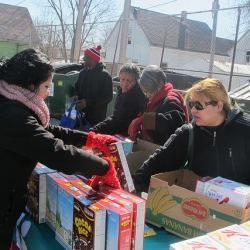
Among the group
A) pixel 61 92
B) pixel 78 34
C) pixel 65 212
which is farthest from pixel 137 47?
pixel 65 212

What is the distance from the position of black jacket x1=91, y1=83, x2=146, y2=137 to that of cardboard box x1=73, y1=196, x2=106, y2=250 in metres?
1.77

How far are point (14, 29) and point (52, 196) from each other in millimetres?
27637

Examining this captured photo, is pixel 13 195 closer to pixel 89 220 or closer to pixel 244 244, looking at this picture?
pixel 89 220

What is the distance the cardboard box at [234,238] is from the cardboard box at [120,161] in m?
0.64

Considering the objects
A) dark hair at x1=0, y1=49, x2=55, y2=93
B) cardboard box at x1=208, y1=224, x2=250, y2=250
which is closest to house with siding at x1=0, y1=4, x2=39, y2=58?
dark hair at x1=0, y1=49, x2=55, y2=93

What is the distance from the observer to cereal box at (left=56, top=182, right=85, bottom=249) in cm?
140

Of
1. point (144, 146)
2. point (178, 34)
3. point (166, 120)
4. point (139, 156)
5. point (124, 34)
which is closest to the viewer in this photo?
point (139, 156)

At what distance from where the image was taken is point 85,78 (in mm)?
4410

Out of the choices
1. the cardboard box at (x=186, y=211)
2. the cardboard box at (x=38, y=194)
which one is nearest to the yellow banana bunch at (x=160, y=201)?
the cardboard box at (x=186, y=211)

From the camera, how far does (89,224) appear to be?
4.13 ft

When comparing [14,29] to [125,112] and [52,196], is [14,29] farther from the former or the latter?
[52,196]

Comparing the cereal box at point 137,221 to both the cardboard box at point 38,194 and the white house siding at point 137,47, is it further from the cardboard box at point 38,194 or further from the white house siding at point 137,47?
the white house siding at point 137,47

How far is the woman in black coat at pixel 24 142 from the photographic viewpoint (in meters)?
1.37

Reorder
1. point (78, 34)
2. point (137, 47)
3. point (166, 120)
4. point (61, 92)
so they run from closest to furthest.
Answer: point (166, 120) → point (61, 92) → point (78, 34) → point (137, 47)
